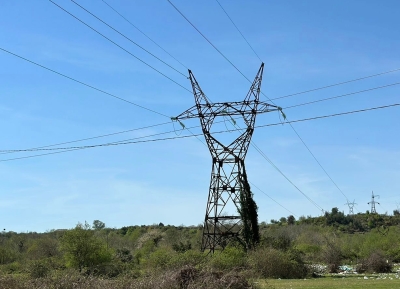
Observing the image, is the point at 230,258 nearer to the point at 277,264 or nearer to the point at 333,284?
the point at 277,264

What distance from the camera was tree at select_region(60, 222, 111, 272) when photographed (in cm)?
6147

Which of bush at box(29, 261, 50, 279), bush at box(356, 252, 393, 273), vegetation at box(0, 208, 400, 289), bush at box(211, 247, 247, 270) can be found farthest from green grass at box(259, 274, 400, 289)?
bush at box(29, 261, 50, 279)

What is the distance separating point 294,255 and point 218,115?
14992 millimetres

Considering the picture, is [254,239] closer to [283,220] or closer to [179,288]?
[179,288]

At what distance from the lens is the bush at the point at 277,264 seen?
147 ft

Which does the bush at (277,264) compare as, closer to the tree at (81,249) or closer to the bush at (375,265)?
the bush at (375,265)

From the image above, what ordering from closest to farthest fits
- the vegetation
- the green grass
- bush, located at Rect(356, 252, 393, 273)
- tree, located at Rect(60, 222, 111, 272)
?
the vegetation, the green grass, bush, located at Rect(356, 252, 393, 273), tree, located at Rect(60, 222, 111, 272)

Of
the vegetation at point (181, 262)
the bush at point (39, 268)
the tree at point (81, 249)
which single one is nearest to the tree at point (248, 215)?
the vegetation at point (181, 262)

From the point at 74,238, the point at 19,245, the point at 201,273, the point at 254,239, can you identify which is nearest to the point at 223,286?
the point at 201,273

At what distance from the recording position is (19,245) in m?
103

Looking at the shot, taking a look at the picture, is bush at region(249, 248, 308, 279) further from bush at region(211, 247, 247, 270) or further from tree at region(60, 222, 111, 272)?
tree at region(60, 222, 111, 272)

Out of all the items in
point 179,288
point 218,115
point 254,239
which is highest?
point 218,115

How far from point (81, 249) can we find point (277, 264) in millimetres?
25729

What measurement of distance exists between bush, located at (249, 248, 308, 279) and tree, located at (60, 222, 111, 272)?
22.9m
